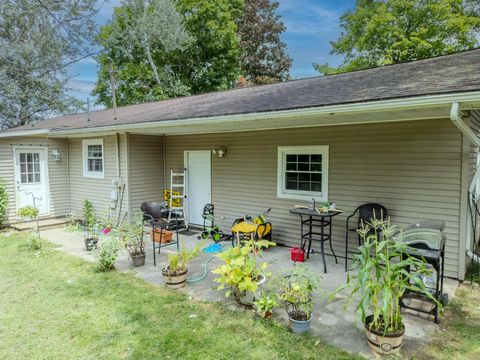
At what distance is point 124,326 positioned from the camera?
10.6 ft

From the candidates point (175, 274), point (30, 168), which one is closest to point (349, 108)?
point (175, 274)

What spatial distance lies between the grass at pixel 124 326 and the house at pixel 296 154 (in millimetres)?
2710

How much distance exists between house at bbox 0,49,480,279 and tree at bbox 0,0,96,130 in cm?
1052

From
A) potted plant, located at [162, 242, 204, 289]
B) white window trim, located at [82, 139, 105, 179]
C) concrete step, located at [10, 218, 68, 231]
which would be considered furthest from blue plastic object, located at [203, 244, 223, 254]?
concrete step, located at [10, 218, 68, 231]

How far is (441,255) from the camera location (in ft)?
10.8

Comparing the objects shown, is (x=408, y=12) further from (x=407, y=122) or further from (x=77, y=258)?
(x=77, y=258)

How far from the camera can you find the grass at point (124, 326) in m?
2.78

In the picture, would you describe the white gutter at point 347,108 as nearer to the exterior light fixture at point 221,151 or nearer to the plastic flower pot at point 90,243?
the exterior light fixture at point 221,151

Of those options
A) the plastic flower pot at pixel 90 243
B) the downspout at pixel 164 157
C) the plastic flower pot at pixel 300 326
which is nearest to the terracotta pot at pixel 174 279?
the plastic flower pot at pixel 300 326

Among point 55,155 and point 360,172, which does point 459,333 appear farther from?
point 55,155

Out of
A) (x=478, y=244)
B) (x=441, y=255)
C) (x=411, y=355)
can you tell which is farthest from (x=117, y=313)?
(x=478, y=244)

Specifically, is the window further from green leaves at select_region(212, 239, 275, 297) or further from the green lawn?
green leaves at select_region(212, 239, 275, 297)

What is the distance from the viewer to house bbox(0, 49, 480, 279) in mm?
4254

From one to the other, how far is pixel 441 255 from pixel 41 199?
940cm
